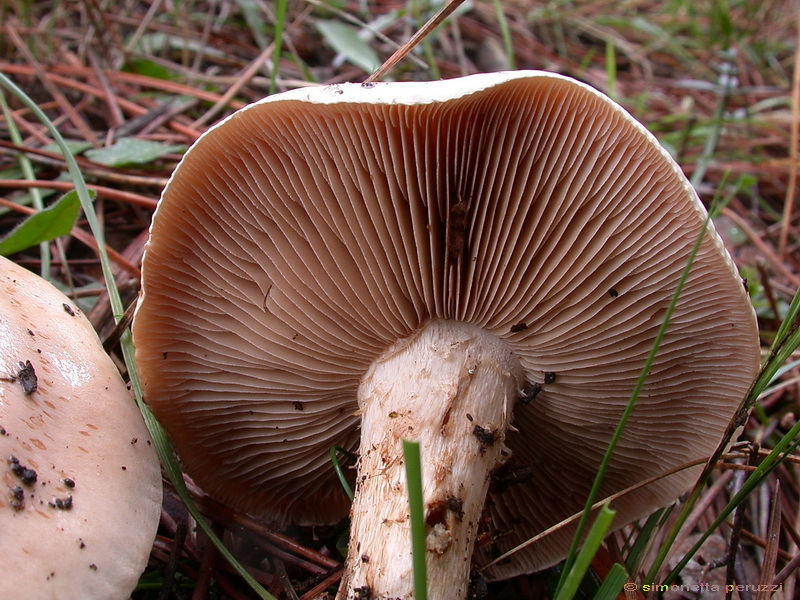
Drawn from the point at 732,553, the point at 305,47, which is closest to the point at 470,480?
the point at 732,553

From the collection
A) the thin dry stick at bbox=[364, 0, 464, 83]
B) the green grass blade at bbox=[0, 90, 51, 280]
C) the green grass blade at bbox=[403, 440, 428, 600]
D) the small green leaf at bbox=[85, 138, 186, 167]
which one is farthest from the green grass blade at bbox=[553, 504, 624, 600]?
the small green leaf at bbox=[85, 138, 186, 167]

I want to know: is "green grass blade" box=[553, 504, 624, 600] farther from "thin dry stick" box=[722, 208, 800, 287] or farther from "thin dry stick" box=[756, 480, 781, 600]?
"thin dry stick" box=[722, 208, 800, 287]

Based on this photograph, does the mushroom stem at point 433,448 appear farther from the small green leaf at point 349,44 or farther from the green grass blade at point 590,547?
the small green leaf at point 349,44

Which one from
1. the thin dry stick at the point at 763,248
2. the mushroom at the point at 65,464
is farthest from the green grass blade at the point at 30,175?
the thin dry stick at the point at 763,248

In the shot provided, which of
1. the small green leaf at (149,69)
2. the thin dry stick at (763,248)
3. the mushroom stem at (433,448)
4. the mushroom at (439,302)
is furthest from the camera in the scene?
the small green leaf at (149,69)

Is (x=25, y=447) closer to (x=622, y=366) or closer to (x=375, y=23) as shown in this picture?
(x=622, y=366)

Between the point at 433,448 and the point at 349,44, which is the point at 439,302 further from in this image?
the point at 349,44

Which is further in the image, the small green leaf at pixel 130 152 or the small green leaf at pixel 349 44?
the small green leaf at pixel 349 44
